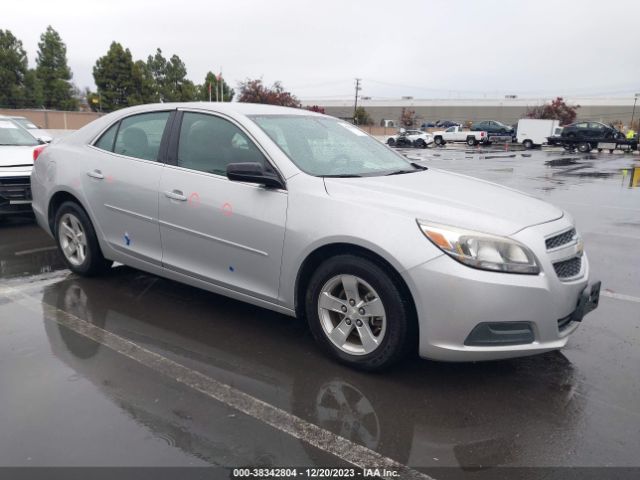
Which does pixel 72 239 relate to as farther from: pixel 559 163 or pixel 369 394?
pixel 559 163

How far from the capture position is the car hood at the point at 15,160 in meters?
7.70

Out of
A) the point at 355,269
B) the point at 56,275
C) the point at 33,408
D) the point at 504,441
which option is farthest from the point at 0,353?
the point at 504,441

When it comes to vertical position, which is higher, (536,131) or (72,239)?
(536,131)

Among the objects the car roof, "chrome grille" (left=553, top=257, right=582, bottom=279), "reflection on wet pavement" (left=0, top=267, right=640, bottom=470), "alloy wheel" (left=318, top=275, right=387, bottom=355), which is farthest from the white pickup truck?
"alloy wheel" (left=318, top=275, right=387, bottom=355)

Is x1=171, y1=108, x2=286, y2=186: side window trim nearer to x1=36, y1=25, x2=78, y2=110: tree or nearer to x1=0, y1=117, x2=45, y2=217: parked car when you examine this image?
x1=0, y1=117, x2=45, y2=217: parked car

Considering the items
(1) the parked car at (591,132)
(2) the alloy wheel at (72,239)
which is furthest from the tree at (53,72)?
(2) the alloy wheel at (72,239)

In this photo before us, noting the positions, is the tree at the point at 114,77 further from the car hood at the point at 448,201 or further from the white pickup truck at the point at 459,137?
the car hood at the point at 448,201

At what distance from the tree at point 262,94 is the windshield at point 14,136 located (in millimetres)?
49696

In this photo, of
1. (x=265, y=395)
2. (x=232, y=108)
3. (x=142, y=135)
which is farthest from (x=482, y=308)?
(x=142, y=135)

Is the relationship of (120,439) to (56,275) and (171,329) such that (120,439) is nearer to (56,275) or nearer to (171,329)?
(171,329)

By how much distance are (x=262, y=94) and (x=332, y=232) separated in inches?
2286

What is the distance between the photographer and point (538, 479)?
2600mm

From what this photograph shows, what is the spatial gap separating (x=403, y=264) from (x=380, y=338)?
518 mm

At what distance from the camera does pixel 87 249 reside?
5.18 m
